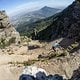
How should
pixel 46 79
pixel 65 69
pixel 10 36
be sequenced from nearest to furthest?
pixel 46 79 < pixel 65 69 < pixel 10 36

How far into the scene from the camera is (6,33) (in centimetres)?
8519

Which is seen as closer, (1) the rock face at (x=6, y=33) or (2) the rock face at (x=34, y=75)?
(2) the rock face at (x=34, y=75)

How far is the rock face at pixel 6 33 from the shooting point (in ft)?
273

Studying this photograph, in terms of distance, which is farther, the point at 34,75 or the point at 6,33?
the point at 6,33

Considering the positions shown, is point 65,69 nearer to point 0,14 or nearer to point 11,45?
point 11,45

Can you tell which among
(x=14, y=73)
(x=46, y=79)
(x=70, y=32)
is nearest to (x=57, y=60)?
(x=14, y=73)

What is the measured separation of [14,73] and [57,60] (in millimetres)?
8318

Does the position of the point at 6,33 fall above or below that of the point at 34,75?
below

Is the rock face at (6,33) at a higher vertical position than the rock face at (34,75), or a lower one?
lower

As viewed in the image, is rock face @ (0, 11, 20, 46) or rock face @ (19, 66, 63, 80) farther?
rock face @ (0, 11, 20, 46)

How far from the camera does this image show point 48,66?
146 feet

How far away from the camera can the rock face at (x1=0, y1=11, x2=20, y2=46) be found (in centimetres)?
8329

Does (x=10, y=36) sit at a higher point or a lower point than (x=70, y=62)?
lower

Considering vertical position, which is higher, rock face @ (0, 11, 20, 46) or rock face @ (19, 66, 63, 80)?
rock face @ (19, 66, 63, 80)
